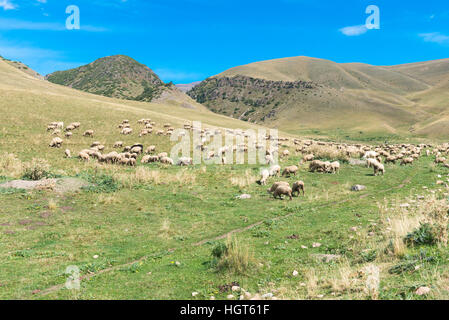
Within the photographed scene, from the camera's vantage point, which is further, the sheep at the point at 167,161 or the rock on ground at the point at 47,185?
the sheep at the point at 167,161

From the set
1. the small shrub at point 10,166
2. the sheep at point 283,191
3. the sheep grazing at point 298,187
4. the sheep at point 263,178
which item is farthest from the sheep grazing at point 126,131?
the sheep grazing at point 298,187

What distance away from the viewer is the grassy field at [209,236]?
765 cm

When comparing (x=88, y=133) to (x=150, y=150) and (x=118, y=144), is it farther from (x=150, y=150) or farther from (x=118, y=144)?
(x=150, y=150)

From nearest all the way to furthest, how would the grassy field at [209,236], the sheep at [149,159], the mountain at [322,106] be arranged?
1. the grassy field at [209,236]
2. the sheep at [149,159]
3. the mountain at [322,106]

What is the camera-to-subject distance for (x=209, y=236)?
43.5 feet

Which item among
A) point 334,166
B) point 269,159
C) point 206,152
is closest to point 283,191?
point 334,166

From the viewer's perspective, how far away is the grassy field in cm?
765

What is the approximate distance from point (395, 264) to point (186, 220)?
33.5ft

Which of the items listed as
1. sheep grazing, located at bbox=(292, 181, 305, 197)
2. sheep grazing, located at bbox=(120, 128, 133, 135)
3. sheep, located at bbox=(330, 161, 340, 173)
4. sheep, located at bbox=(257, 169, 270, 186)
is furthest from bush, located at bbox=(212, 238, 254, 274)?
sheep grazing, located at bbox=(120, 128, 133, 135)

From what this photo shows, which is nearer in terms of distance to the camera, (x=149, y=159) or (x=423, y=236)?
(x=423, y=236)

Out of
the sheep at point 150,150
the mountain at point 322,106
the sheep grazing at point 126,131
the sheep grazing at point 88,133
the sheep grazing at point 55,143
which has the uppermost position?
the mountain at point 322,106

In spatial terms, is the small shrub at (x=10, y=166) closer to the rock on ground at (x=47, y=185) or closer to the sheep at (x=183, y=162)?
the rock on ground at (x=47, y=185)
